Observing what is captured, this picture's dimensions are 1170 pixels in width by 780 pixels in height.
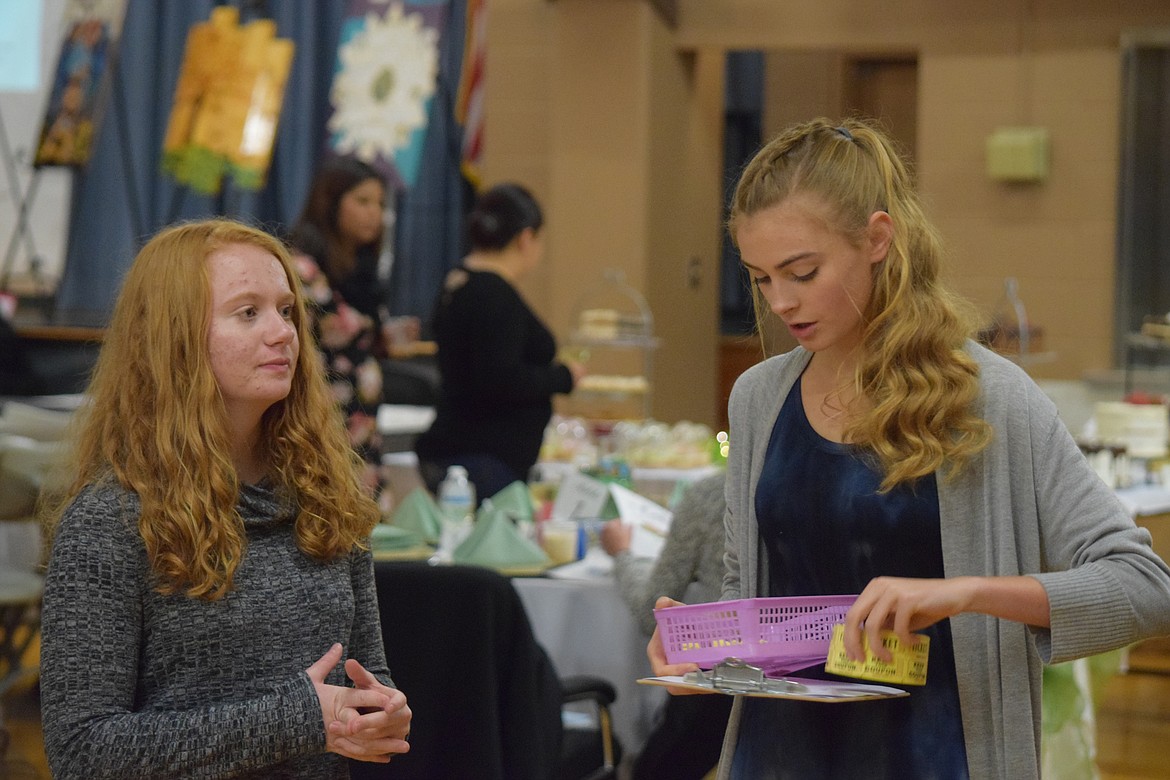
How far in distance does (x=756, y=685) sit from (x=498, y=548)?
6.62 ft

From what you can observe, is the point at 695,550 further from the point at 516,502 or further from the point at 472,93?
the point at 472,93

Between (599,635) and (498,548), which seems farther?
(498,548)

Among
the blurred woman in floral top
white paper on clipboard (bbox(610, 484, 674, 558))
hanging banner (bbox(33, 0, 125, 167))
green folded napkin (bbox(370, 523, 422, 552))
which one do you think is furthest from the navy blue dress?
hanging banner (bbox(33, 0, 125, 167))

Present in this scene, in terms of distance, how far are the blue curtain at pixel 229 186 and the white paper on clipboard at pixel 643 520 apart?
5.13 metres

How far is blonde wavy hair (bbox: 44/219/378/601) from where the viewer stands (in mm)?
1529

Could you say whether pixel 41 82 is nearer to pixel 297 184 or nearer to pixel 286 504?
pixel 297 184

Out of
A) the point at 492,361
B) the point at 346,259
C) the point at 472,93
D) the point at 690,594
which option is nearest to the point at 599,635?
the point at 690,594

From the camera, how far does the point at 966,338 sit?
1564 millimetres

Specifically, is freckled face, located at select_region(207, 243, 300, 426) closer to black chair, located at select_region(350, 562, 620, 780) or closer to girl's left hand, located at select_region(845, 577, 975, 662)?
girl's left hand, located at select_region(845, 577, 975, 662)

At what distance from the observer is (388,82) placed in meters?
8.53

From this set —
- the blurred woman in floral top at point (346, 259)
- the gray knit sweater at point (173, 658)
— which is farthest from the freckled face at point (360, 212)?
the gray knit sweater at point (173, 658)

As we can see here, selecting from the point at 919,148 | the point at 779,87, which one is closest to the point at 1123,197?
the point at 919,148

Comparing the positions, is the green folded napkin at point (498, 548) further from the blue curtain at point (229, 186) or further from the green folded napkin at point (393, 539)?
the blue curtain at point (229, 186)

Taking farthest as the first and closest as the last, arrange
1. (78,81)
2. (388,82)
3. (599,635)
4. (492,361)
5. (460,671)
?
(78,81) → (388,82) → (492,361) → (599,635) → (460,671)
